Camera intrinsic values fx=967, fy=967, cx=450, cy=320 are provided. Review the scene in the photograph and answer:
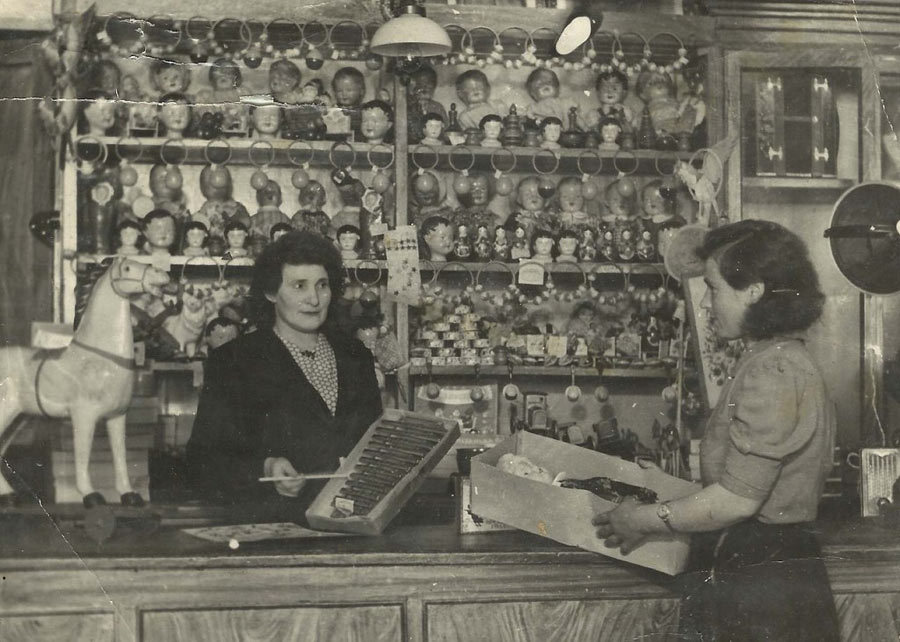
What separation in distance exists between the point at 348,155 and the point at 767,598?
5.67 feet

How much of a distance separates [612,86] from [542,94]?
225 millimetres

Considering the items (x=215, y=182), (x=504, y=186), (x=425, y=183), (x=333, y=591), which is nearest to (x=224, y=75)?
(x=215, y=182)

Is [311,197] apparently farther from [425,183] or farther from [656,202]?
[656,202]

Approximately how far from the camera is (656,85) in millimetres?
3070

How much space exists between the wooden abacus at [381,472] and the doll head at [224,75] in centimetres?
114

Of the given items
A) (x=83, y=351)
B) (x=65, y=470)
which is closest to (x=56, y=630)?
(x=65, y=470)

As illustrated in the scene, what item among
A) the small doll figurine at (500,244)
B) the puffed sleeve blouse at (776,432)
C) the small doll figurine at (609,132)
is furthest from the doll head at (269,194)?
the puffed sleeve blouse at (776,432)

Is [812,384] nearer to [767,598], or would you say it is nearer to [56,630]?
[767,598]

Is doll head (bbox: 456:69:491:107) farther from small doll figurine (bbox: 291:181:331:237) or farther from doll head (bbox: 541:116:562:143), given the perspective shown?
small doll figurine (bbox: 291:181:331:237)

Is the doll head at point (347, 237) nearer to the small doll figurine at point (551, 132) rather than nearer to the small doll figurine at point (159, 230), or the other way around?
the small doll figurine at point (159, 230)

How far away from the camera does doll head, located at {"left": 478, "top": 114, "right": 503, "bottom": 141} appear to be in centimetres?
298

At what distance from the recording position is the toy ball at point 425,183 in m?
2.98

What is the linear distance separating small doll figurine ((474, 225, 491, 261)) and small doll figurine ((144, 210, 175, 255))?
920 mm

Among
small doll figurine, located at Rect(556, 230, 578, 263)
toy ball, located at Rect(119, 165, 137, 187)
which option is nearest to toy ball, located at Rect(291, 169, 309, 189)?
toy ball, located at Rect(119, 165, 137, 187)
